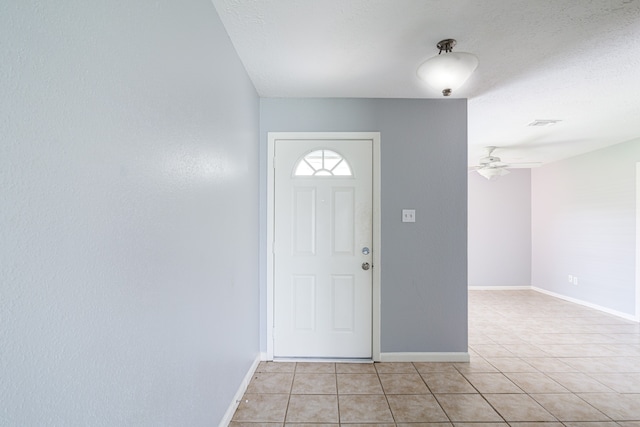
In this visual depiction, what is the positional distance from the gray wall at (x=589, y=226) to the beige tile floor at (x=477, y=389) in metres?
1.30

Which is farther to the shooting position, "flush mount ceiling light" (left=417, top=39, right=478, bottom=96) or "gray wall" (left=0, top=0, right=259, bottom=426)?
"flush mount ceiling light" (left=417, top=39, right=478, bottom=96)

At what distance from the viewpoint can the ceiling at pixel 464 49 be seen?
169 centimetres

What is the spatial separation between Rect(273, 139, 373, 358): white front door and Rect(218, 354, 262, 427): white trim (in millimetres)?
280

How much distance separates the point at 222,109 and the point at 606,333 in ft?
16.0

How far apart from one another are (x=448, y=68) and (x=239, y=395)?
262cm

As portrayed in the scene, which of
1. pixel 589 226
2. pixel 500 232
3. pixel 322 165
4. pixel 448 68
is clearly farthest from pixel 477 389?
pixel 500 232

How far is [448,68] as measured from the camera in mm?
1827

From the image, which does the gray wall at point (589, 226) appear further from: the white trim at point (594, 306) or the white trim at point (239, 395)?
the white trim at point (239, 395)

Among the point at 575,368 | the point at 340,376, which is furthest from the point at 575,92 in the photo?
the point at 340,376

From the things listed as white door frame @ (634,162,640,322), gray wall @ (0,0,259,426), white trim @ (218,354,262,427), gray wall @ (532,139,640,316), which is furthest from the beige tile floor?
gray wall @ (532,139,640,316)

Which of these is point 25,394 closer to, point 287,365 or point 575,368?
point 287,365

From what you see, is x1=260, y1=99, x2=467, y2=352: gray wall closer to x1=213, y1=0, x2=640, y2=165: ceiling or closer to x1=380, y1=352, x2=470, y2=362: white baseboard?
x1=380, y1=352, x2=470, y2=362: white baseboard

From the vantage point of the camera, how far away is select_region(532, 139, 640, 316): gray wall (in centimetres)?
421

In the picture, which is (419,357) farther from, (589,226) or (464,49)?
(589,226)
